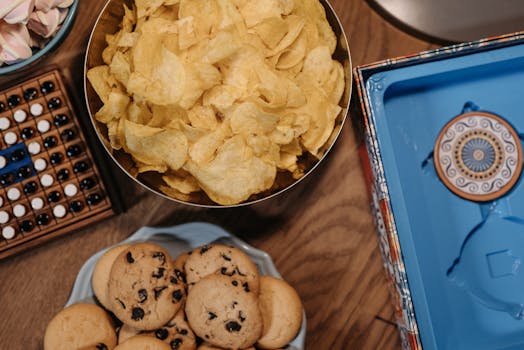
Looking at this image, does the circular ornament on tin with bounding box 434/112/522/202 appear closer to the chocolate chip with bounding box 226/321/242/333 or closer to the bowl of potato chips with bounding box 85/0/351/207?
the bowl of potato chips with bounding box 85/0/351/207

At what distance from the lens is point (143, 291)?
33.7 inches

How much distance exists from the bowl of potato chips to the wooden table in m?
0.17

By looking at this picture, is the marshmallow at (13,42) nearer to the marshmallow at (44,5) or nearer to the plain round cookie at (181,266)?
the marshmallow at (44,5)

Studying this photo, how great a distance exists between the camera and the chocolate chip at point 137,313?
0.85m

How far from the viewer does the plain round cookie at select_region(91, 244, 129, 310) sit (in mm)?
909

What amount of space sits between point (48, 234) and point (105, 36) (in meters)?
0.36

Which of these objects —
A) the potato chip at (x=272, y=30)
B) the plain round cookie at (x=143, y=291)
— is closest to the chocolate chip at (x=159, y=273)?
the plain round cookie at (x=143, y=291)

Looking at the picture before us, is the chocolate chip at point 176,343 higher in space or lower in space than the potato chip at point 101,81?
lower

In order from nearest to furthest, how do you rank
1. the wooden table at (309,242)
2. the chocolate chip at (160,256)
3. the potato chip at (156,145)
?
the potato chip at (156,145) < the chocolate chip at (160,256) < the wooden table at (309,242)

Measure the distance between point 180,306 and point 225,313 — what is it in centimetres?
9

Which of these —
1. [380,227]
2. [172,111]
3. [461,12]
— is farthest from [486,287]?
[172,111]

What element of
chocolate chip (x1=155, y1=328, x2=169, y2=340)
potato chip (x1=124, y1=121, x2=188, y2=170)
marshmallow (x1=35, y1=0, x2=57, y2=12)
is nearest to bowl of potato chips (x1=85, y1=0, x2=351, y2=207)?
potato chip (x1=124, y1=121, x2=188, y2=170)

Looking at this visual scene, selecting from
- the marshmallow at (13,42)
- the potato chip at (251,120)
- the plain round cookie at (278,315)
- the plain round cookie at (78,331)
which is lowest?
the plain round cookie at (278,315)

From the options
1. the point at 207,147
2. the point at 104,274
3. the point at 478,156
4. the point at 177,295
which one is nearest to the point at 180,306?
the point at 177,295
